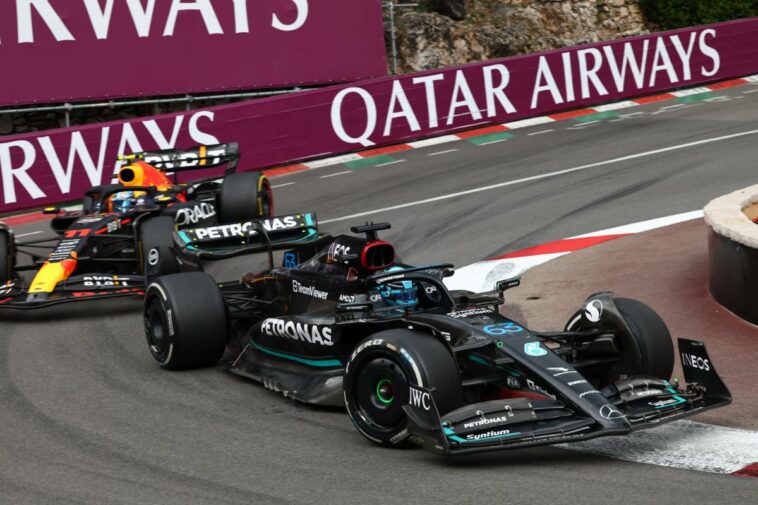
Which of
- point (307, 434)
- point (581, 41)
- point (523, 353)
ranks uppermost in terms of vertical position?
point (581, 41)

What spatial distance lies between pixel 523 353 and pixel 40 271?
643 centimetres

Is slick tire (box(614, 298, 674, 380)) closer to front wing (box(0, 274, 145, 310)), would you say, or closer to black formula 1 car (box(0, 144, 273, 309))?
black formula 1 car (box(0, 144, 273, 309))

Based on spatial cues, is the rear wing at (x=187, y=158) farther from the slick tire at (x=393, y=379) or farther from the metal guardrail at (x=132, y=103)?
the slick tire at (x=393, y=379)

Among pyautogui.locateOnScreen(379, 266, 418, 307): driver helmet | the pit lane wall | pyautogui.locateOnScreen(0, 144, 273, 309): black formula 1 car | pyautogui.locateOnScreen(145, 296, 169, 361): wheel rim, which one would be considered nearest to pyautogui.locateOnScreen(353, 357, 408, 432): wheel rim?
pyautogui.locateOnScreen(379, 266, 418, 307): driver helmet

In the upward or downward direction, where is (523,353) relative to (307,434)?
upward

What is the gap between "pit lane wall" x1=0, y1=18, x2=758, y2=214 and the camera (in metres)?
19.0

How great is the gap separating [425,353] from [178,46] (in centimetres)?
1600

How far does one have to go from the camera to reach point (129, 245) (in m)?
13.3

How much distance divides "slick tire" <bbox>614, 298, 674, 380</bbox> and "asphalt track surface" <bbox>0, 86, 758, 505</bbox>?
1049mm

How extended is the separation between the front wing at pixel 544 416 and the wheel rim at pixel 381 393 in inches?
9.5

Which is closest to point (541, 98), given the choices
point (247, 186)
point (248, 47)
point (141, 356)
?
point (248, 47)

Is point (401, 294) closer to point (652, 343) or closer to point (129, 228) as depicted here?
point (652, 343)

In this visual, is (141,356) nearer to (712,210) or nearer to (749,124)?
(712,210)

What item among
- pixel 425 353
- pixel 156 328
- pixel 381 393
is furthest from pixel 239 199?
pixel 425 353
